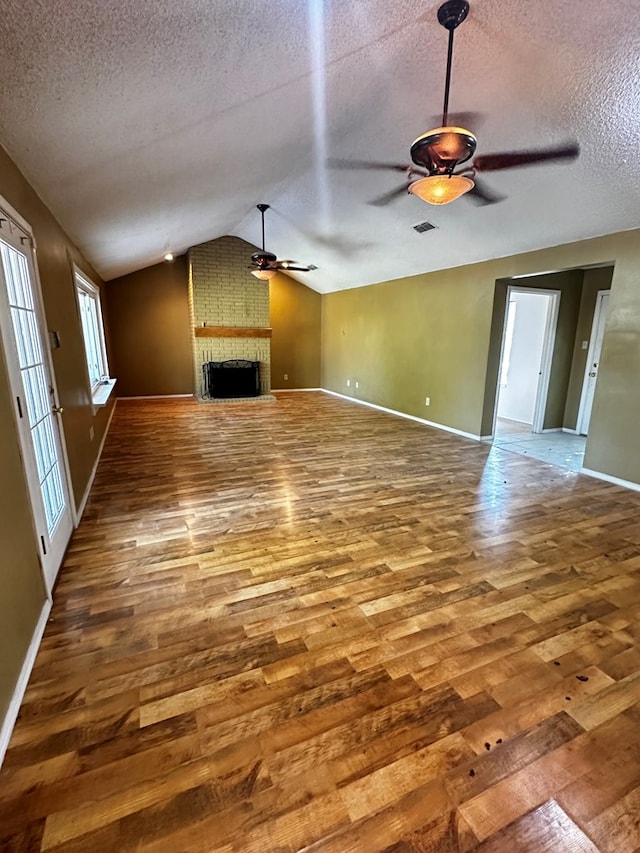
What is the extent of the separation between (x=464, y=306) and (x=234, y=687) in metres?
5.30

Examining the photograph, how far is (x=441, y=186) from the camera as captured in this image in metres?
2.27

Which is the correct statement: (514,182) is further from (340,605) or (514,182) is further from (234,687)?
(234,687)

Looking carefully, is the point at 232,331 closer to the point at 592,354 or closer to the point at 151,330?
the point at 151,330

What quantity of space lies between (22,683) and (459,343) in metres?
5.61

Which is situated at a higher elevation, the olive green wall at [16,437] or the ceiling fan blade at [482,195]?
the ceiling fan blade at [482,195]

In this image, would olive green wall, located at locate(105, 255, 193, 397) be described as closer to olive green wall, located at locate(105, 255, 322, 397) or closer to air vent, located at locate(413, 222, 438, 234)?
olive green wall, located at locate(105, 255, 322, 397)

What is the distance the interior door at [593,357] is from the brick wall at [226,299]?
569 centimetres

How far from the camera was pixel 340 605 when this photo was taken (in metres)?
2.12

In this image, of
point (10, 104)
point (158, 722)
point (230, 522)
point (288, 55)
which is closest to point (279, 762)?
Result: point (158, 722)

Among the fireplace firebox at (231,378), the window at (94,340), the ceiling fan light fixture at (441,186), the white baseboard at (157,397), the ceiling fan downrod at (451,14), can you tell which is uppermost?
the ceiling fan downrod at (451,14)

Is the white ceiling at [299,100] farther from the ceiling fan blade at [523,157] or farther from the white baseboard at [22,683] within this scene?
the white baseboard at [22,683]

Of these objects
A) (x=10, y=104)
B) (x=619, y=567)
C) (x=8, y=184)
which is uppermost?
(x=10, y=104)

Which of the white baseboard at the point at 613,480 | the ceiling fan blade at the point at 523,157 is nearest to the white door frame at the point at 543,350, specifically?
the white baseboard at the point at 613,480

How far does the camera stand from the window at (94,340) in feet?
16.2
